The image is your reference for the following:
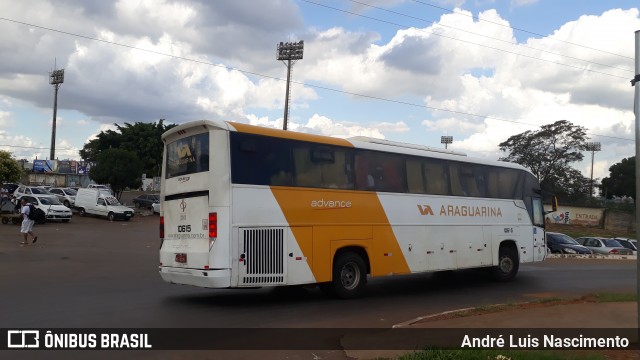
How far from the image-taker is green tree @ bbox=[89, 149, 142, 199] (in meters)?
49.7

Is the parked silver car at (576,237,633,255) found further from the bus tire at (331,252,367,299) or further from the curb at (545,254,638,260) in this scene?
the bus tire at (331,252,367,299)

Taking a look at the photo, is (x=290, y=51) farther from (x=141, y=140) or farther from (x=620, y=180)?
(x=620, y=180)

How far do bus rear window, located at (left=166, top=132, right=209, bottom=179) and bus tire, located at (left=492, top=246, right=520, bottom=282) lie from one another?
9.54 metres

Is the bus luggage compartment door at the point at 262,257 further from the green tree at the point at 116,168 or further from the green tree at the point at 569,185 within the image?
the green tree at the point at 569,185

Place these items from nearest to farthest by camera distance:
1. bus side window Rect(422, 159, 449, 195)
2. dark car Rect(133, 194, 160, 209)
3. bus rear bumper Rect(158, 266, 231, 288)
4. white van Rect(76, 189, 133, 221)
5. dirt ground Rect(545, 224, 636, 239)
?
bus rear bumper Rect(158, 266, 231, 288) → bus side window Rect(422, 159, 449, 195) → white van Rect(76, 189, 133, 221) → dark car Rect(133, 194, 160, 209) → dirt ground Rect(545, 224, 636, 239)

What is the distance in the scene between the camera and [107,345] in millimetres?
7562

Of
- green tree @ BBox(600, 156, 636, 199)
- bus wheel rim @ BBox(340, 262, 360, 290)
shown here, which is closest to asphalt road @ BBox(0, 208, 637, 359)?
bus wheel rim @ BBox(340, 262, 360, 290)

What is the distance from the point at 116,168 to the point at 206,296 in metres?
40.8

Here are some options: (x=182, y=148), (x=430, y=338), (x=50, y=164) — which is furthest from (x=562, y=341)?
(x=50, y=164)

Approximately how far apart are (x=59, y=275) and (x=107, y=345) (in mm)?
8042

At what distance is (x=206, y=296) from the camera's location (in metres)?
12.2

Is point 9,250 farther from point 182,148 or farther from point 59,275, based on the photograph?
point 182,148

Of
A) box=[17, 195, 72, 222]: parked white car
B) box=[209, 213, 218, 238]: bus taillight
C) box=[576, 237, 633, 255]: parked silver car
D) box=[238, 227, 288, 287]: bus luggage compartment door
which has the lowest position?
box=[576, 237, 633, 255]: parked silver car

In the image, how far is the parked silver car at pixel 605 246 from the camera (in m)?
30.7
